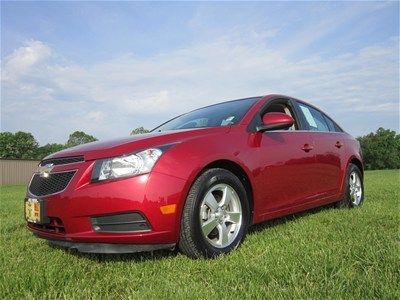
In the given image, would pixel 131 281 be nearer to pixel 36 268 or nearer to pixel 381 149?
pixel 36 268

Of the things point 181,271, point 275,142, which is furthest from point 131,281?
point 275,142

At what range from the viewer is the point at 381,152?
86.0m

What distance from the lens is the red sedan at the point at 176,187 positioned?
3291mm

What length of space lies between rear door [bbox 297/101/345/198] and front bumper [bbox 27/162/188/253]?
2337mm

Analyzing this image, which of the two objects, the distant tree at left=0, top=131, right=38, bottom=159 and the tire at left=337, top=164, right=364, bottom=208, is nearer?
the tire at left=337, top=164, right=364, bottom=208

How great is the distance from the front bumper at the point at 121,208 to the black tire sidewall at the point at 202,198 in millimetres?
149

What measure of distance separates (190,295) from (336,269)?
41.1 inches

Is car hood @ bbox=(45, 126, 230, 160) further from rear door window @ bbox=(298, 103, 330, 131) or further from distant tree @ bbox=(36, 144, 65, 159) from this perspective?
distant tree @ bbox=(36, 144, 65, 159)

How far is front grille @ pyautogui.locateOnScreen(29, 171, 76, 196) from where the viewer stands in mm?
3502

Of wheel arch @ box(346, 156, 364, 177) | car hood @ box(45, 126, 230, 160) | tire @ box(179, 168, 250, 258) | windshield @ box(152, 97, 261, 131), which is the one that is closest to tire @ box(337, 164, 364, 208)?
wheel arch @ box(346, 156, 364, 177)

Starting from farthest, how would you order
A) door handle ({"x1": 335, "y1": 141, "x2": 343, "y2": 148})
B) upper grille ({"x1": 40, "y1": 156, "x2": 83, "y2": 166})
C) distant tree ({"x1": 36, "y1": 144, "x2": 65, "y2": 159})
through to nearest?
distant tree ({"x1": 36, "y1": 144, "x2": 65, "y2": 159})
door handle ({"x1": 335, "y1": 141, "x2": 343, "y2": 148})
upper grille ({"x1": 40, "y1": 156, "x2": 83, "y2": 166})

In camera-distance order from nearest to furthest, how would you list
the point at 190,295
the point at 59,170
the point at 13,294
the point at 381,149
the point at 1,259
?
1. the point at 190,295
2. the point at 13,294
3. the point at 59,170
4. the point at 1,259
5. the point at 381,149

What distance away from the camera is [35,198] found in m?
3.74

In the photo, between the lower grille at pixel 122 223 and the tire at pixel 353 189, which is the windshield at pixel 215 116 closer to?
the lower grille at pixel 122 223
